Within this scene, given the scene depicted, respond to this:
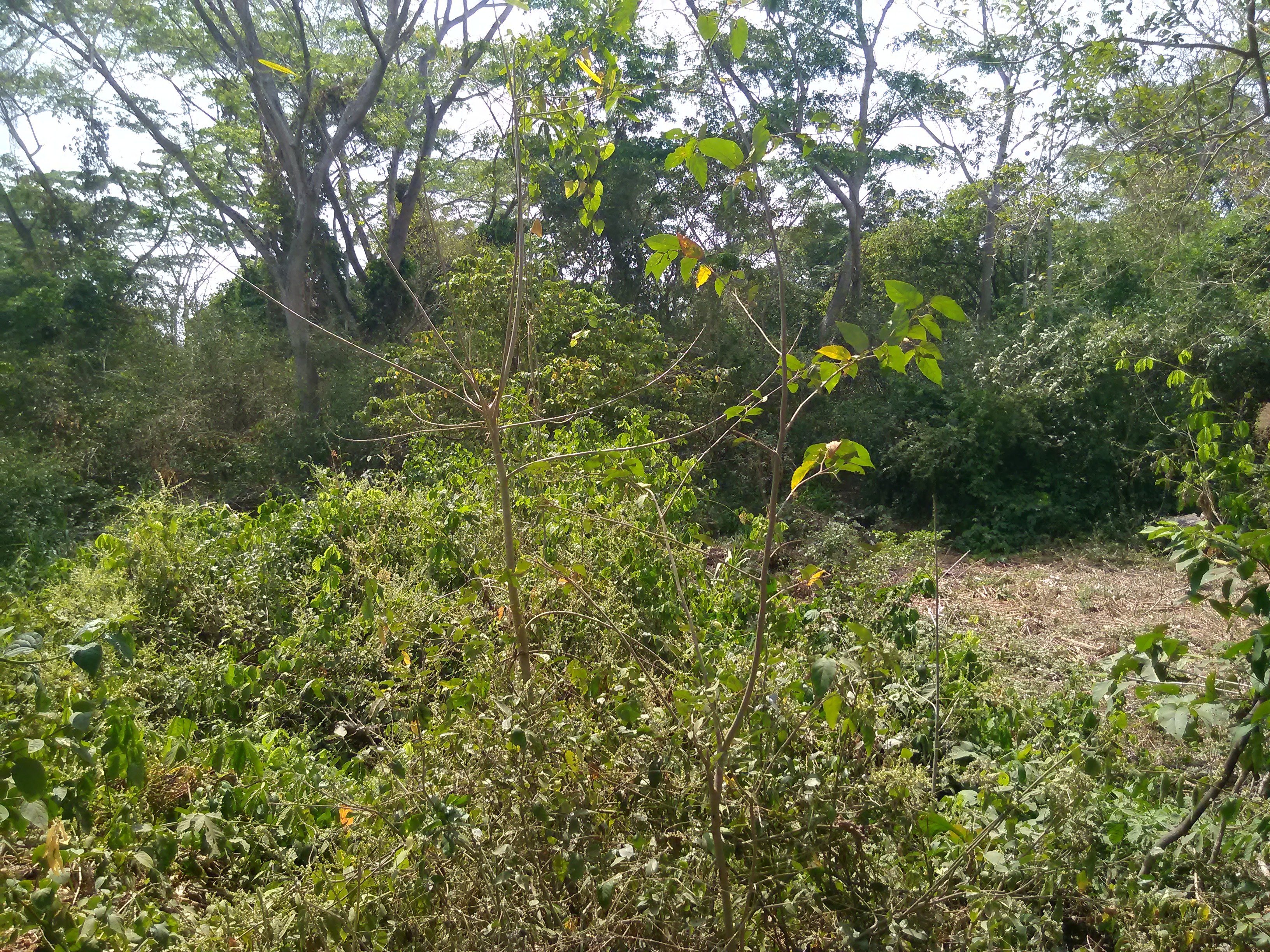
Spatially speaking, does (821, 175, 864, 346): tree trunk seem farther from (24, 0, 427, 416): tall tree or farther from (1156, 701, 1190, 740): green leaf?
(1156, 701, 1190, 740): green leaf

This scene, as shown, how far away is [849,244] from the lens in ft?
42.9

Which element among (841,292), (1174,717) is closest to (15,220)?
(841,292)

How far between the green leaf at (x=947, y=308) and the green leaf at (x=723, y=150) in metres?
0.36

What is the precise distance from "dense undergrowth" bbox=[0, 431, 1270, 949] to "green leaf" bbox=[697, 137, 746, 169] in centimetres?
60

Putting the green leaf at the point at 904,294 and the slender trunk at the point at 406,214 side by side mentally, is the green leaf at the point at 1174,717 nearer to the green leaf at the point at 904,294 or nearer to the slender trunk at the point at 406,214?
the green leaf at the point at 904,294

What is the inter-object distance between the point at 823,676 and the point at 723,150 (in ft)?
2.60

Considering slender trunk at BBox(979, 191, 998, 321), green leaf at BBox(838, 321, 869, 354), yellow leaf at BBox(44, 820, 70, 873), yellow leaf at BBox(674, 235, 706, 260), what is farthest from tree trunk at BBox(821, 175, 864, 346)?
yellow leaf at BBox(44, 820, 70, 873)

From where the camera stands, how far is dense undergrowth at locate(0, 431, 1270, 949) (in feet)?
5.13

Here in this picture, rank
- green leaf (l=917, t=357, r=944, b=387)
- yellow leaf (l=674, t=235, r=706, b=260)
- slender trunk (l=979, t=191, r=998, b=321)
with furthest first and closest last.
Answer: slender trunk (l=979, t=191, r=998, b=321) < yellow leaf (l=674, t=235, r=706, b=260) < green leaf (l=917, t=357, r=944, b=387)

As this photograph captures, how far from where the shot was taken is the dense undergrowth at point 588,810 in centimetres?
156

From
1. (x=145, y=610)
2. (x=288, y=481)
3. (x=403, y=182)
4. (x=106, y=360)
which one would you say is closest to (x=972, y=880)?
(x=145, y=610)

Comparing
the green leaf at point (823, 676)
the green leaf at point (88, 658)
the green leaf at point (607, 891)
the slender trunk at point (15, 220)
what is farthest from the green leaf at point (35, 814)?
the slender trunk at point (15, 220)

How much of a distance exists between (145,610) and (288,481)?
5331 mm

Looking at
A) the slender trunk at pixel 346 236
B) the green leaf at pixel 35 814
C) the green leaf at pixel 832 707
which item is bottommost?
the green leaf at pixel 35 814
